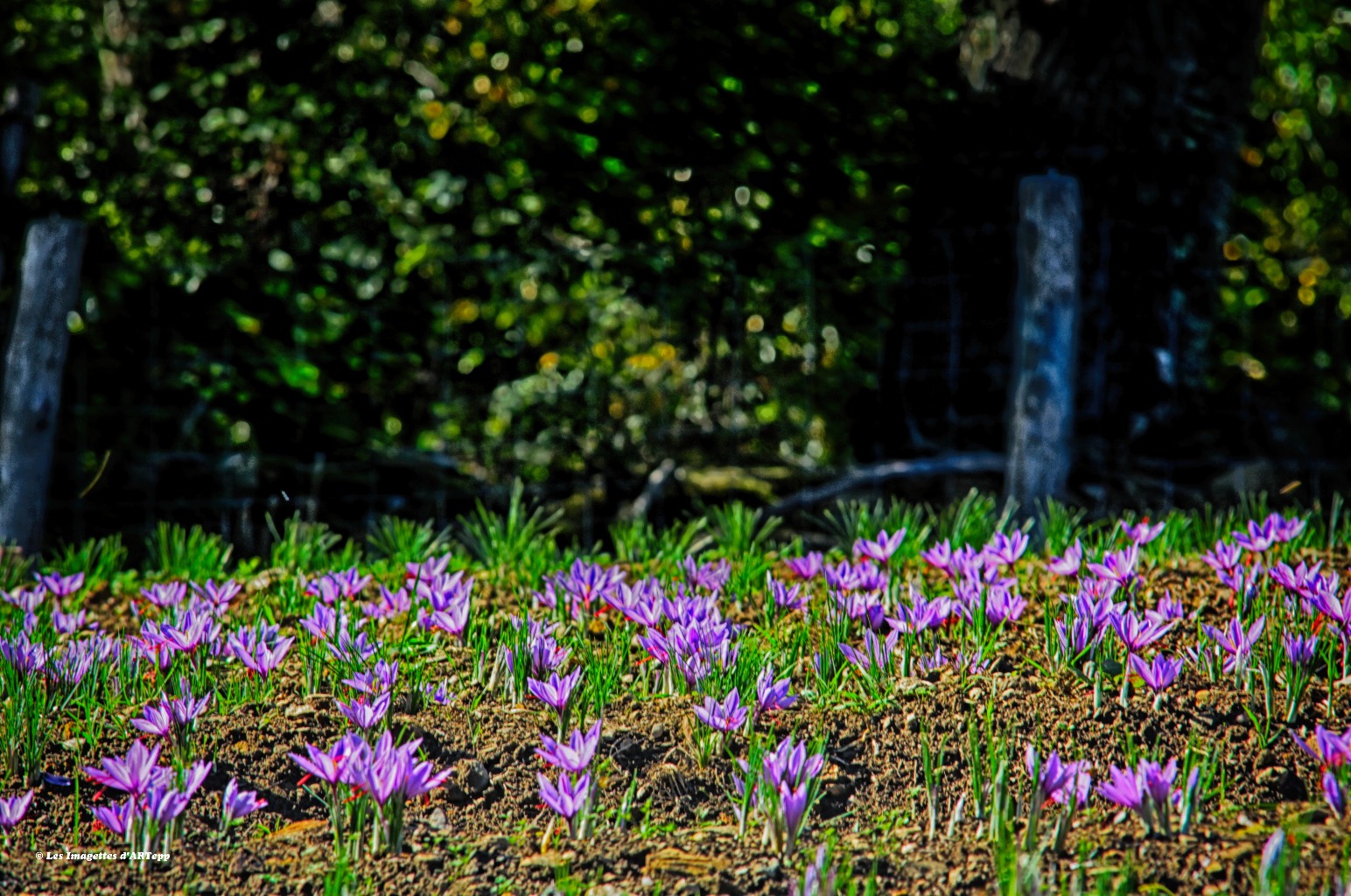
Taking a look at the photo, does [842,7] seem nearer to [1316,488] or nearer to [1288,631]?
[1316,488]

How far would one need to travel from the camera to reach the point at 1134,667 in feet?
7.67

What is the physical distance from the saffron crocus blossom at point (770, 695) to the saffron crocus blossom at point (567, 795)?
1.28 feet

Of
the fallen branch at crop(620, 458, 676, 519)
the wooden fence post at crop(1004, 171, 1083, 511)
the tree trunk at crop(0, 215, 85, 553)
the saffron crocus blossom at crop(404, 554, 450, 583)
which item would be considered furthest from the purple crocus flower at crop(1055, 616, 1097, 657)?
the tree trunk at crop(0, 215, 85, 553)

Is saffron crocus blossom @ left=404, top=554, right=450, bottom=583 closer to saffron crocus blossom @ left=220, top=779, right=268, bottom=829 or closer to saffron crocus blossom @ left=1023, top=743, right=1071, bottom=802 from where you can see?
saffron crocus blossom @ left=220, top=779, right=268, bottom=829

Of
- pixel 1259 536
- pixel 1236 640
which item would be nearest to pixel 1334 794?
pixel 1236 640

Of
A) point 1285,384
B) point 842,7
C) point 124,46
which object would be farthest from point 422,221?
point 1285,384

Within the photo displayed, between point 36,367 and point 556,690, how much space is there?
124 inches

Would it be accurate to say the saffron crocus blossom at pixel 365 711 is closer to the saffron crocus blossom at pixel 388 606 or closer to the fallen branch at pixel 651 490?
the saffron crocus blossom at pixel 388 606

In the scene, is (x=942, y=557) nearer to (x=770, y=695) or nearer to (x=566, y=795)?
(x=770, y=695)

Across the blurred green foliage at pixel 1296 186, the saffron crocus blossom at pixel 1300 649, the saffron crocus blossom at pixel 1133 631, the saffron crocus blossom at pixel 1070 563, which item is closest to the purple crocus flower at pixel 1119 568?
the saffron crocus blossom at pixel 1070 563

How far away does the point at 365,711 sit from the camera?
7.30 ft

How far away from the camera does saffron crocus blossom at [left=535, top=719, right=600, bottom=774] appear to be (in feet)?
6.63

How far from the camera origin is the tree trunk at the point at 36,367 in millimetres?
4414

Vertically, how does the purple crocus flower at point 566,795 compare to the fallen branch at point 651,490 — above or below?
above
